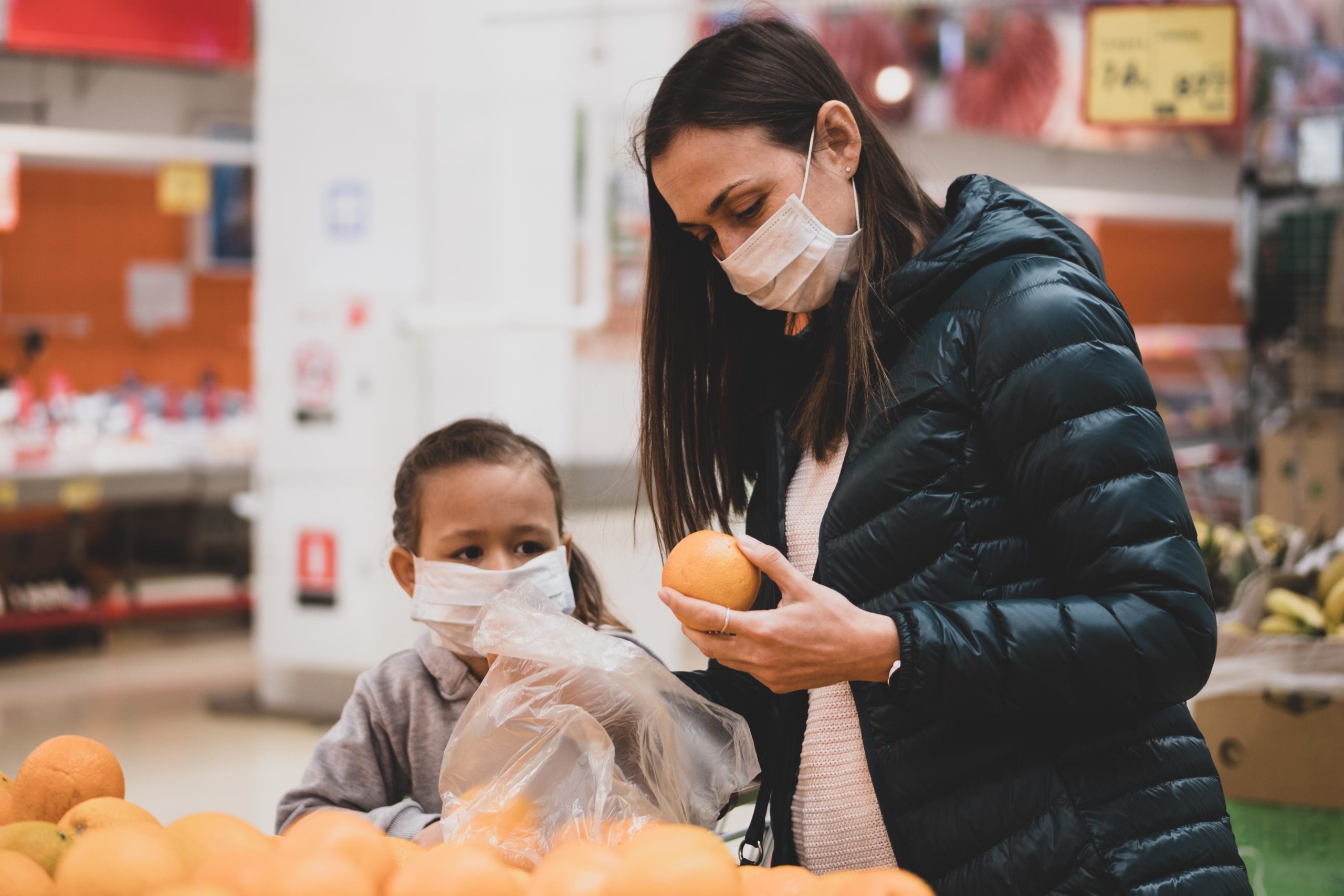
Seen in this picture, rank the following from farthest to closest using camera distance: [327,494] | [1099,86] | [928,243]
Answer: [327,494] < [1099,86] < [928,243]

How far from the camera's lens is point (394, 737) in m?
1.67

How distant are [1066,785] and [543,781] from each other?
51 cm

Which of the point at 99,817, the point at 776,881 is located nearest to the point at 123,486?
the point at 99,817

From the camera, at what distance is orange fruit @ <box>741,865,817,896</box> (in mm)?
1028

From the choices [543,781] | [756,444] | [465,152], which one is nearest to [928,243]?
[756,444]

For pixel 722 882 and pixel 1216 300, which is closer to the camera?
pixel 722 882

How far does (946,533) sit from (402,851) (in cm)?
59

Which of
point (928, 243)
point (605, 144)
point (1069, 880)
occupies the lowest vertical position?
point (1069, 880)

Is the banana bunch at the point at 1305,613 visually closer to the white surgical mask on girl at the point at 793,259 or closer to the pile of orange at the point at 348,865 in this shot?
the white surgical mask on girl at the point at 793,259

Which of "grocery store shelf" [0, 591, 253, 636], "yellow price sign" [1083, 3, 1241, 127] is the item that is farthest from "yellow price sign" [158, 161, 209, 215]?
"yellow price sign" [1083, 3, 1241, 127]

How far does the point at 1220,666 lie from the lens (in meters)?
2.72

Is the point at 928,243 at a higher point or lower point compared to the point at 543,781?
higher

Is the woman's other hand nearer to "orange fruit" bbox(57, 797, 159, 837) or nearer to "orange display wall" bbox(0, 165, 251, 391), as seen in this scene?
"orange fruit" bbox(57, 797, 159, 837)

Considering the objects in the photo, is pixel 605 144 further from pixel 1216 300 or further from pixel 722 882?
pixel 1216 300
